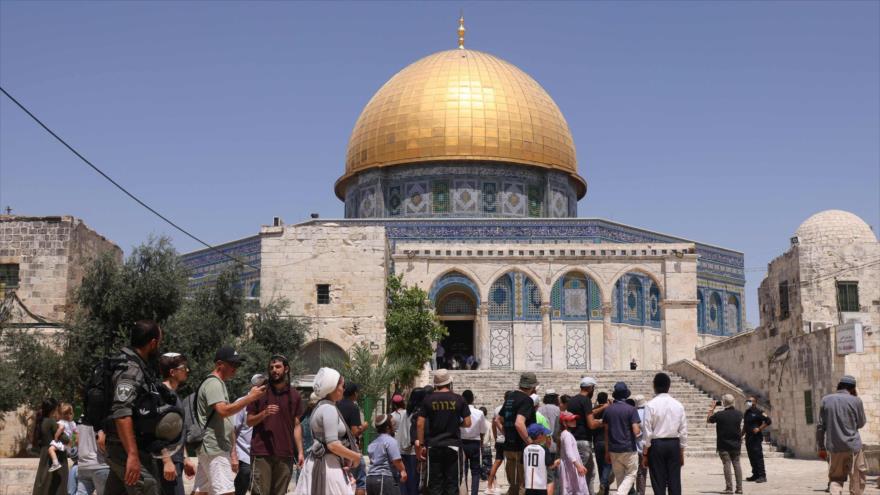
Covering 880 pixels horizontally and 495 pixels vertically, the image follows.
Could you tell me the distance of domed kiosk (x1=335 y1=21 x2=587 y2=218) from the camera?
107 feet

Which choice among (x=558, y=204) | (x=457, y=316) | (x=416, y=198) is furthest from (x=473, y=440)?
(x=558, y=204)

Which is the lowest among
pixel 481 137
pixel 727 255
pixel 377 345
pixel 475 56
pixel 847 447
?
pixel 847 447

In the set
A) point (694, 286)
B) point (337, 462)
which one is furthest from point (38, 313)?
point (694, 286)

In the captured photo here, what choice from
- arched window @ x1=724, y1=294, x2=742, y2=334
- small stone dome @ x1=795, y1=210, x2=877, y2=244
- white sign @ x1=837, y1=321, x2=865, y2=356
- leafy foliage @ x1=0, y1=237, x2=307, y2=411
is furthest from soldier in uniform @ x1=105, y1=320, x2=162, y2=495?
A: arched window @ x1=724, y1=294, x2=742, y2=334

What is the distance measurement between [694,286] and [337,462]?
23812 mm

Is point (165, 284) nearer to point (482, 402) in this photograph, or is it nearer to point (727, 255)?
point (482, 402)

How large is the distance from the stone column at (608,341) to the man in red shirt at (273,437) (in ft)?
72.9

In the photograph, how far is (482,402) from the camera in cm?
2139

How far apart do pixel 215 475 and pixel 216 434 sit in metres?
0.24

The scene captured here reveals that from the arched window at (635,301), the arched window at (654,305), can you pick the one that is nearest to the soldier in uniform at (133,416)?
the arched window at (635,301)

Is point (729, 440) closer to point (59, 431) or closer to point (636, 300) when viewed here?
point (59, 431)

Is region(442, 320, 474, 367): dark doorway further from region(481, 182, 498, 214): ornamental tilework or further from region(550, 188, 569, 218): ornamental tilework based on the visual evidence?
region(550, 188, 569, 218): ornamental tilework

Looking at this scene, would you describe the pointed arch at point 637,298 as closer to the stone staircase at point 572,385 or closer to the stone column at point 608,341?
the stone column at point 608,341

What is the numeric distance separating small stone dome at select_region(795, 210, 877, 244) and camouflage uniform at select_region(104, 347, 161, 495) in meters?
27.1
